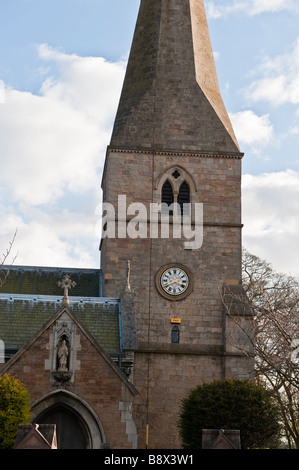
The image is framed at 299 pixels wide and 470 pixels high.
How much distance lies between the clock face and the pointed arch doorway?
869 cm

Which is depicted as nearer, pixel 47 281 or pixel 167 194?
pixel 167 194

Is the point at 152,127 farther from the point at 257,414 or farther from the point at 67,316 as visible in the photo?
the point at 257,414

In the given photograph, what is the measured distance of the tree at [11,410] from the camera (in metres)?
19.6

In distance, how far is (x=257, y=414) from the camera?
23.5 m

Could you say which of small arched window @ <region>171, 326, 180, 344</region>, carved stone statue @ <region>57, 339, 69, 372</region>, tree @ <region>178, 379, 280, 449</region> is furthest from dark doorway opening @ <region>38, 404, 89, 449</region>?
small arched window @ <region>171, 326, 180, 344</region>

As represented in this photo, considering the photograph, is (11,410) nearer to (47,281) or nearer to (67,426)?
(67,426)

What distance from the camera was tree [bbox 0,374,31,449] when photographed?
64.4ft

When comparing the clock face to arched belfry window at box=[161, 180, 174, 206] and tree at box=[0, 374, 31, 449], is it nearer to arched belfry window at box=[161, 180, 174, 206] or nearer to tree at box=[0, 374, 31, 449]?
arched belfry window at box=[161, 180, 174, 206]

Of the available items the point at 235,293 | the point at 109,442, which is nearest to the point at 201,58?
the point at 235,293

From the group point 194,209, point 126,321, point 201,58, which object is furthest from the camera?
point 201,58

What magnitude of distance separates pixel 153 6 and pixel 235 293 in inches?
515

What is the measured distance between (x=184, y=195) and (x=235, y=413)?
11.5 metres

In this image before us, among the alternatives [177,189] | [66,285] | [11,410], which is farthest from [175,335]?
[11,410]

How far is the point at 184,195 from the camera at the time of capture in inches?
1291
